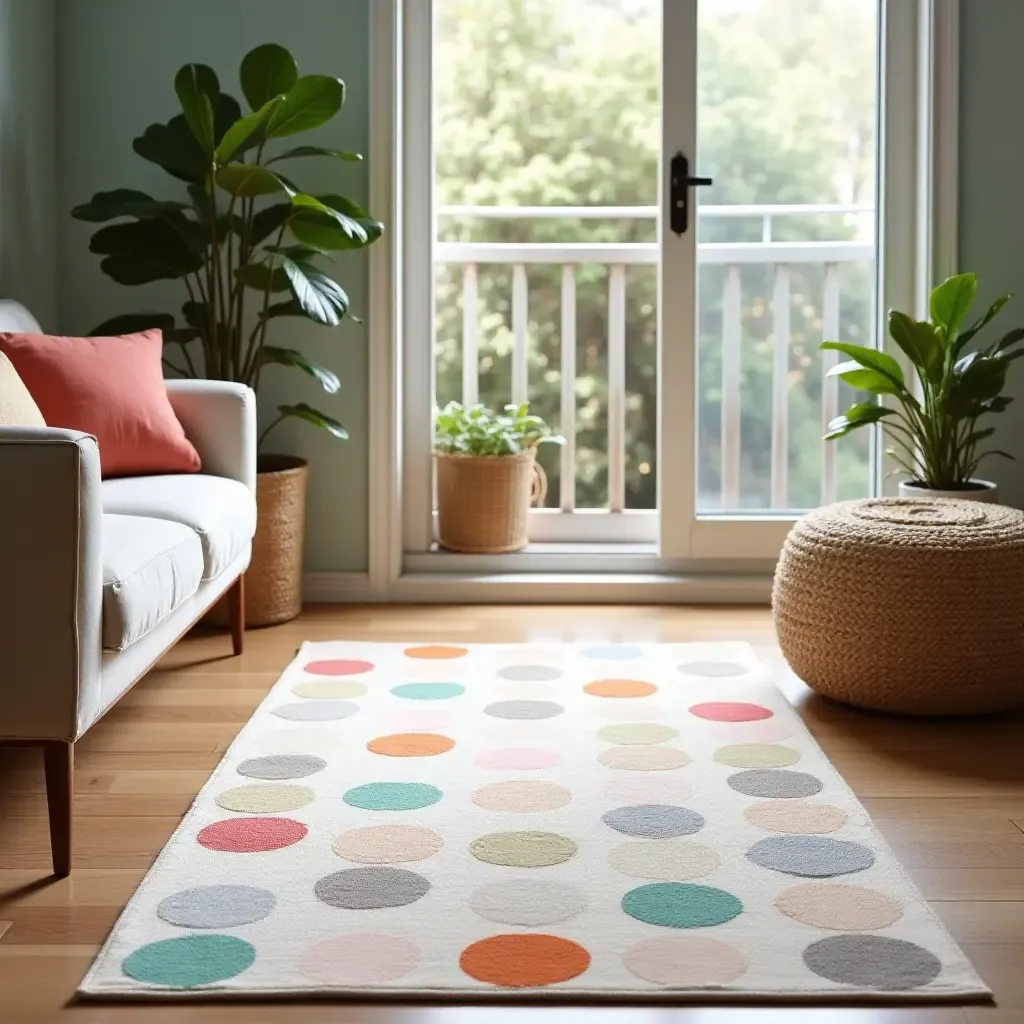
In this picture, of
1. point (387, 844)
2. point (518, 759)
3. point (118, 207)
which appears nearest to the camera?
point (387, 844)

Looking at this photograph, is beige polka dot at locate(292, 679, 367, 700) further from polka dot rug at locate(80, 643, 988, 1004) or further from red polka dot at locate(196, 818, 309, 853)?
red polka dot at locate(196, 818, 309, 853)

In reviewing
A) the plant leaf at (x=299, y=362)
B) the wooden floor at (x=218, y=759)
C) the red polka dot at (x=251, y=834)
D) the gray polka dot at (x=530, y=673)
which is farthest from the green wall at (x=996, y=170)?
the red polka dot at (x=251, y=834)

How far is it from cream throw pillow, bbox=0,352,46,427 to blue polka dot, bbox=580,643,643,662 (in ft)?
4.49

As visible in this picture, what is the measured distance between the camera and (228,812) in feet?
7.52

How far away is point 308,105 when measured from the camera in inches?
138

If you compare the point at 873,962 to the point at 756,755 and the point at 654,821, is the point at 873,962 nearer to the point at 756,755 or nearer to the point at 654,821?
the point at 654,821

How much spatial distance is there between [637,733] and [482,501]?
1.55 metres

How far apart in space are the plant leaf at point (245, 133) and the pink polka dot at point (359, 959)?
2.11 metres

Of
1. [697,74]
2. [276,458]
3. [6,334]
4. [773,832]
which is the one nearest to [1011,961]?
[773,832]

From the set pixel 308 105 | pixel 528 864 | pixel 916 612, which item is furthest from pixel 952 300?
pixel 528 864

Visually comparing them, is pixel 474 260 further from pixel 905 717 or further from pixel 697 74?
pixel 905 717

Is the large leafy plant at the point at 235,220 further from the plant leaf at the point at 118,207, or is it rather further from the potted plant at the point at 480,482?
Answer: the potted plant at the point at 480,482

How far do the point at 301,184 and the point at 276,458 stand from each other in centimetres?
74

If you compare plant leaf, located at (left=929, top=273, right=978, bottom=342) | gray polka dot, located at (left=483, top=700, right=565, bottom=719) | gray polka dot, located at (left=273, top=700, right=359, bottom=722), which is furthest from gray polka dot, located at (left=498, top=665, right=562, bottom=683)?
plant leaf, located at (left=929, top=273, right=978, bottom=342)
